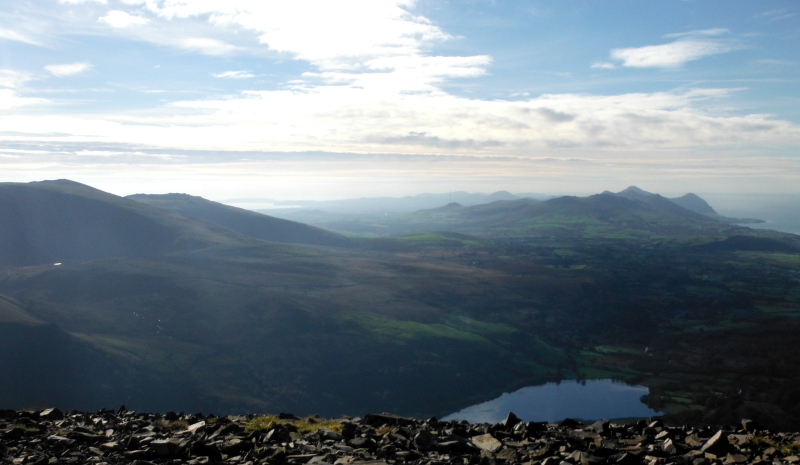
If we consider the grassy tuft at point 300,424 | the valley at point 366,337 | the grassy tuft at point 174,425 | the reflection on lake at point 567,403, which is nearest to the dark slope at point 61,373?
the valley at point 366,337

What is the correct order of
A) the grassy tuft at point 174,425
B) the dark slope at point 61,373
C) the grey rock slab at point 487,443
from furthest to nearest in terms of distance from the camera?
the dark slope at point 61,373, the grassy tuft at point 174,425, the grey rock slab at point 487,443

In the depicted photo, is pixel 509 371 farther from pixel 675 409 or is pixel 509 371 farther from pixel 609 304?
pixel 609 304

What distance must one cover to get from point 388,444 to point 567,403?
3471 inches

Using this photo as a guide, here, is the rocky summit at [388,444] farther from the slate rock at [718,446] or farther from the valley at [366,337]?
the valley at [366,337]

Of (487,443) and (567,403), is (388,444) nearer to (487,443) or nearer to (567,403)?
(487,443)

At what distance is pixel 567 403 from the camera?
9594 centimetres

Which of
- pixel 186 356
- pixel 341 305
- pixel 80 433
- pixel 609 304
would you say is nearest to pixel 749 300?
pixel 609 304

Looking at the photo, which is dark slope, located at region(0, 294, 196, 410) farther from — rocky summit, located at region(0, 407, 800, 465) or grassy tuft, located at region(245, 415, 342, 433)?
rocky summit, located at region(0, 407, 800, 465)

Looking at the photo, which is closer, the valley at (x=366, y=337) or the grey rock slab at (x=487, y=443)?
the grey rock slab at (x=487, y=443)

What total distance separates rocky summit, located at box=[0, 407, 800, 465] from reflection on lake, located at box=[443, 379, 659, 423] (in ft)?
217

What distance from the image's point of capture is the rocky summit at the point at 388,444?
52.8 feet

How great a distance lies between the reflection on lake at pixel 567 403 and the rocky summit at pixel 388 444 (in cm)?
6623

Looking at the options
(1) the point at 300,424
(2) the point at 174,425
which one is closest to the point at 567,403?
(1) the point at 300,424

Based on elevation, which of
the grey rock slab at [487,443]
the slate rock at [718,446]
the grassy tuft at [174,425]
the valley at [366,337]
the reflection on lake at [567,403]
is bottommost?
the reflection on lake at [567,403]
